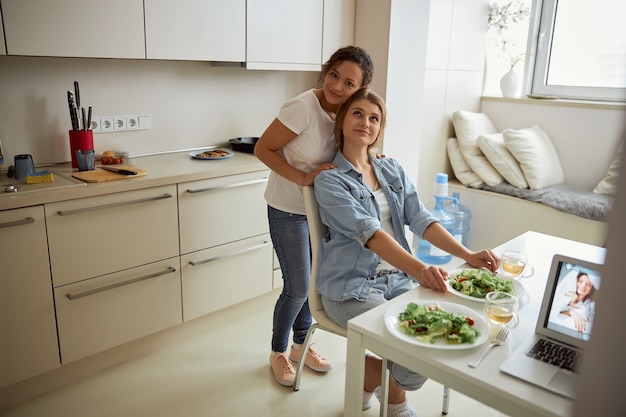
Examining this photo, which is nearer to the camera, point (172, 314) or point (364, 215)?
point (364, 215)

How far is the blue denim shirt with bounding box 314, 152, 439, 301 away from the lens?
1610 mm

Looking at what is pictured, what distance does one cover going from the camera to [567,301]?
3.81ft

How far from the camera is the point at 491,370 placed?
105cm

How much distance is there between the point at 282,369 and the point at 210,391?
30cm

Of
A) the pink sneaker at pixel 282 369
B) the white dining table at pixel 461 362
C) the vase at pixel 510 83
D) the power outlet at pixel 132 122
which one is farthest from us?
the vase at pixel 510 83

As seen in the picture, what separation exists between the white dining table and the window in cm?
278

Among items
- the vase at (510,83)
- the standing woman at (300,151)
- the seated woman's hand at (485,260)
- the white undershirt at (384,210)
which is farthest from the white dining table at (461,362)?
the vase at (510,83)

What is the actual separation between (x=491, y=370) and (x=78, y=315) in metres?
1.64

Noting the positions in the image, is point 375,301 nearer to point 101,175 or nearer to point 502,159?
point 101,175

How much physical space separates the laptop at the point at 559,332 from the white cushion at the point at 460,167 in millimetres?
2527

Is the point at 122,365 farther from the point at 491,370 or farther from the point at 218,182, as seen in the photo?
the point at 491,370

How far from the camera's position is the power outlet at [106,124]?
246 centimetres

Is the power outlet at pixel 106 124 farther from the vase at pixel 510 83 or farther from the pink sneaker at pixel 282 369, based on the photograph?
the vase at pixel 510 83

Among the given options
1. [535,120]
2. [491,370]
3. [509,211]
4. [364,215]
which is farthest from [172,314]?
[535,120]
